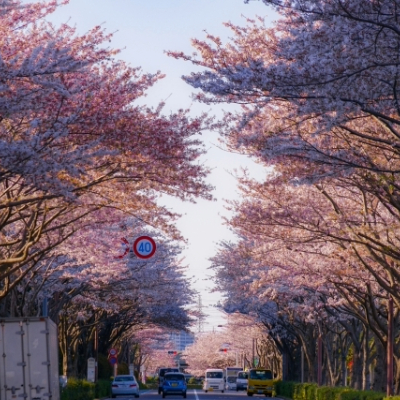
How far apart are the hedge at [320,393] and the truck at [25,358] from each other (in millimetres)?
8122

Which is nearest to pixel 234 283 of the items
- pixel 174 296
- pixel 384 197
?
pixel 174 296

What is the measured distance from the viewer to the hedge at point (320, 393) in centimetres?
2618

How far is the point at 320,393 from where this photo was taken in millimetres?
35812

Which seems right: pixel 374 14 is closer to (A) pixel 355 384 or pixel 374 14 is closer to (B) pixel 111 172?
(B) pixel 111 172

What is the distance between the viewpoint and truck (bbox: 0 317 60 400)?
64.0ft

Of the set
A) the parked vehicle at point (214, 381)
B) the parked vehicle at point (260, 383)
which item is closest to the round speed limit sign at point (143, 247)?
the parked vehicle at point (260, 383)

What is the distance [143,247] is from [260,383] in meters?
28.7

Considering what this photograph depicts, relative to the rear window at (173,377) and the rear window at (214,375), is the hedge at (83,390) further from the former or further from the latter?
the rear window at (214,375)

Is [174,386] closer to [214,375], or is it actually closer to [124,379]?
[124,379]

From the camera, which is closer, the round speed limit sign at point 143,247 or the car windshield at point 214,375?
the round speed limit sign at point 143,247

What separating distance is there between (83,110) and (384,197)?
7.25 m

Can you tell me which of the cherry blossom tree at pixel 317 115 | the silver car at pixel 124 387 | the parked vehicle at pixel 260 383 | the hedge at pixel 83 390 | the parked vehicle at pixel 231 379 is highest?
the cherry blossom tree at pixel 317 115

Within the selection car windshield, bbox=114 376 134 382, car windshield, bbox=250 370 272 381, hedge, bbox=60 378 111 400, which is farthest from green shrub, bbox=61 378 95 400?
car windshield, bbox=250 370 272 381

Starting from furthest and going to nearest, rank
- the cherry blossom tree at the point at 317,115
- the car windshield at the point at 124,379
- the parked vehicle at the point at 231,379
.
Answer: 1. the parked vehicle at the point at 231,379
2. the car windshield at the point at 124,379
3. the cherry blossom tree at the point at 317,115
